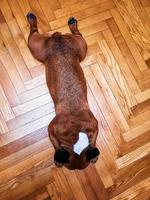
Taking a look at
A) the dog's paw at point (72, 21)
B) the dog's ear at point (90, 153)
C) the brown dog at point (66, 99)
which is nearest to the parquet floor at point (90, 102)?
the dog's paw at point (72, 21)

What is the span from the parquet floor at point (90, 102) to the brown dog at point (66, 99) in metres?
0.22

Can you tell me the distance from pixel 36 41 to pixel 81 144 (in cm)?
89

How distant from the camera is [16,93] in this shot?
2748 mm

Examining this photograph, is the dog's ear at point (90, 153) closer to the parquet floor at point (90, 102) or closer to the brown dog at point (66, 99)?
the brown dog at point (66, 99)

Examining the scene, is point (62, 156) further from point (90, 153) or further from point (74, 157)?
point (90, 153)

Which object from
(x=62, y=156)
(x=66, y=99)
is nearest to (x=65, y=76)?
(x=66, y=99)

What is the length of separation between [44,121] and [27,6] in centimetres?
97

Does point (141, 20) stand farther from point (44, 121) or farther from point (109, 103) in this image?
point (44, 121)

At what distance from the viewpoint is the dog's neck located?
92.6 inches

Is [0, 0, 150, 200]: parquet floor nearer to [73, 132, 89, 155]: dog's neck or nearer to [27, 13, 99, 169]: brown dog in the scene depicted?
[27, 13, 99, 169]: brown dog

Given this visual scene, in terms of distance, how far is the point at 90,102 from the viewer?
9.39ft

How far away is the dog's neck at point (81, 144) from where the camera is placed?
235 centimetres

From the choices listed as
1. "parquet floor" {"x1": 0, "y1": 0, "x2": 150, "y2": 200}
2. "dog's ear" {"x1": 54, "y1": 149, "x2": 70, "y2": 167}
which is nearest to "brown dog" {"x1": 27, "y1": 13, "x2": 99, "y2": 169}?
"dog's ear" {"x1": 54, "y1": 149, "x2": 70, "y2": 167}

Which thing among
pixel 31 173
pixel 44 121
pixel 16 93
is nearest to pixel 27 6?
pixel 16 93
